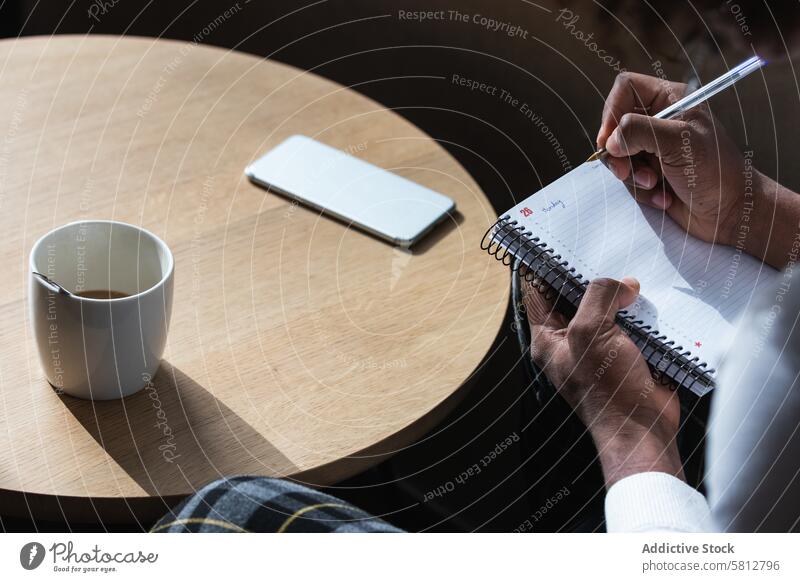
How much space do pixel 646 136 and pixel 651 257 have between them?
2.7 inches

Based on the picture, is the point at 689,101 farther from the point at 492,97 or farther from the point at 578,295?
the point at 492,97

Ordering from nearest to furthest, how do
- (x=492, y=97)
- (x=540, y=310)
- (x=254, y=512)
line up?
1. (x=254, y=512)
2. (x=540, y=310)
3. (x=492, y=97)

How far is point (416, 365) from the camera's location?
0.48m

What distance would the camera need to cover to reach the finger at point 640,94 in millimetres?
543

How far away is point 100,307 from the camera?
0.41m

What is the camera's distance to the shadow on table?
0.41m

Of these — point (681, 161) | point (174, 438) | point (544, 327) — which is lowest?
point (174, 438)

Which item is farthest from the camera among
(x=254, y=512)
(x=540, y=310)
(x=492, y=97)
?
(x=492, y=97)

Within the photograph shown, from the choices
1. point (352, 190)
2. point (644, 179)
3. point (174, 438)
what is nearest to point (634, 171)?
point (644, 179)

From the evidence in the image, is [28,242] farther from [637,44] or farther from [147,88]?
[637,44]

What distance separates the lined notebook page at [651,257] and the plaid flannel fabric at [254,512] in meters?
0.18

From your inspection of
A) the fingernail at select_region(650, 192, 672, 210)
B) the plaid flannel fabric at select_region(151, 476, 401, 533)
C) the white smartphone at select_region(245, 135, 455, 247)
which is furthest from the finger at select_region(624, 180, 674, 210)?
the plaid flannel fabric at select_region(151, 476, 401, 533)

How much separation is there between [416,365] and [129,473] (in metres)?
0.15
